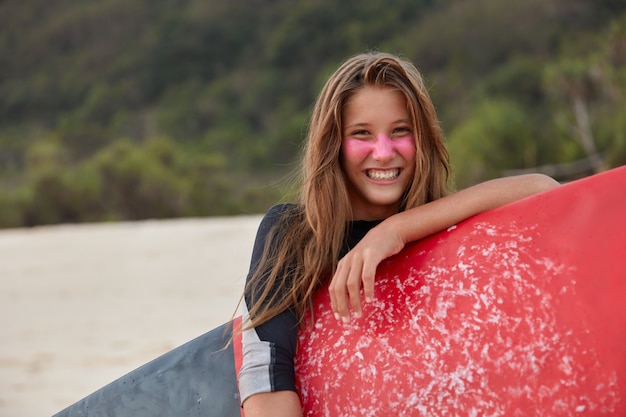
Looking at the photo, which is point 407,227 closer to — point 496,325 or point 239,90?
point 496,325

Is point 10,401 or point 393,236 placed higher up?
point 10,401

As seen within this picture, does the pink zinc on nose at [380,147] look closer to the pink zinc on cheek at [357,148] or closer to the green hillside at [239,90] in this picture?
the pink zinc on cheek at [357,148]

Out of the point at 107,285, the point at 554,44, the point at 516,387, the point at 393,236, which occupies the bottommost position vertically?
the point at 516,387

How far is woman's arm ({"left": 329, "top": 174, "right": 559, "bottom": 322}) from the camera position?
1532mm

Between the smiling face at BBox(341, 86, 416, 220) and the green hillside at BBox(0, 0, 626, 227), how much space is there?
25.9ft

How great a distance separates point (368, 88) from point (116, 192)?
13.7 m

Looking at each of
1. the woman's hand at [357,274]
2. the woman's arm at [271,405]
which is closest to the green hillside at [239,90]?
the woman's hand at [357,274]

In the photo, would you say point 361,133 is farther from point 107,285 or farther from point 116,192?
point 116,192

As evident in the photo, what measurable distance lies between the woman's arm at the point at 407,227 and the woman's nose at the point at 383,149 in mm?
122

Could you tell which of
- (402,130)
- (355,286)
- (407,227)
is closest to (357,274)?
(355,286)

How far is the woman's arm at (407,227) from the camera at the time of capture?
1.53 meters

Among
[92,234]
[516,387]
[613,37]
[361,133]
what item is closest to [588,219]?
[516,387]

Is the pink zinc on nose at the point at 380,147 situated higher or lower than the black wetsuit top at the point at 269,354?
higher

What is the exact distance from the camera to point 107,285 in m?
7.82
